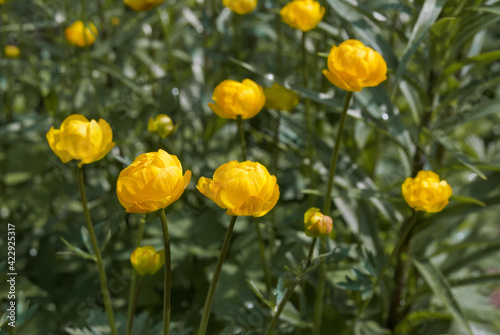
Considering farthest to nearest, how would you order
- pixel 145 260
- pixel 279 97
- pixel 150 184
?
pixel 279 97
pixel 145 260
pixel 150 184

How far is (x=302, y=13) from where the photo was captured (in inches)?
28.7

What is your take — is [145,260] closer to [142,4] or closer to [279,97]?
[279,97]

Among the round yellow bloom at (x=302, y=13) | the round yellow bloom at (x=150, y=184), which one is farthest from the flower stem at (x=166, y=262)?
the round yellow bloom at (x=302, y=13)

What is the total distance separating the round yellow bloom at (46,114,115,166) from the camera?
1.83 ft

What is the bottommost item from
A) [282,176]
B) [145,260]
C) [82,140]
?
[282,176]

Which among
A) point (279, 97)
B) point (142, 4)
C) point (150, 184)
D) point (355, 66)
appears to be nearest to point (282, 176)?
point (279, 97)

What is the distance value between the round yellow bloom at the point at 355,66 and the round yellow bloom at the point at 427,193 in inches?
5.0

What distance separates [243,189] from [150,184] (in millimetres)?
81

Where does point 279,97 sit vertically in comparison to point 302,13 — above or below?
below

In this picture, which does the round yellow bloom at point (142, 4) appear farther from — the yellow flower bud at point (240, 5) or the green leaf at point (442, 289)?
the green leaf at point (442, 289)

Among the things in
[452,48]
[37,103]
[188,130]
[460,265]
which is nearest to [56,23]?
[37,103]

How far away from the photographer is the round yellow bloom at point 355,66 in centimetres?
56

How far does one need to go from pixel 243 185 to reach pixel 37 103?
3.75 ft

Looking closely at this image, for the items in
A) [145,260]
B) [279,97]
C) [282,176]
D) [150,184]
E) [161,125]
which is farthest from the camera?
[282,176]
